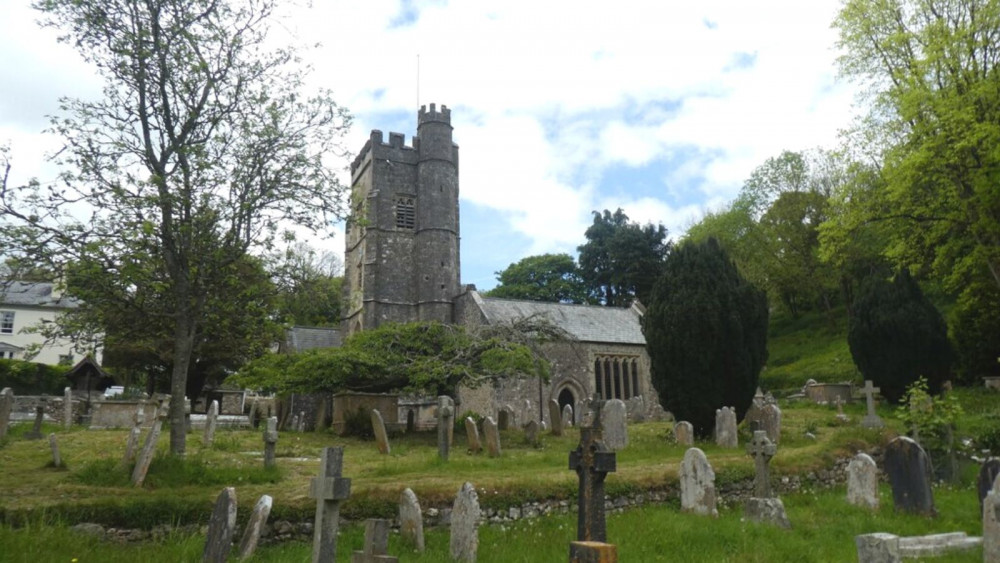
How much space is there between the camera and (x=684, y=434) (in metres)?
14.4

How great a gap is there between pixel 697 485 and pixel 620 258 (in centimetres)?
3692

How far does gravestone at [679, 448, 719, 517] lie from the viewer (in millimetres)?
9531

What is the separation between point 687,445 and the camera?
558 inches

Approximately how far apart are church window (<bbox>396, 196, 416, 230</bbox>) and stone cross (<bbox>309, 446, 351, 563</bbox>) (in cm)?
2744

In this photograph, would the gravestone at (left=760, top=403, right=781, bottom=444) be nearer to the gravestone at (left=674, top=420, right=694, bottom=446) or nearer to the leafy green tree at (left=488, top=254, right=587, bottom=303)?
the gravestone at (left=674, top=420, right=694, bottom=446)

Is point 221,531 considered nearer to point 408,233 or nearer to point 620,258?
point 408,233

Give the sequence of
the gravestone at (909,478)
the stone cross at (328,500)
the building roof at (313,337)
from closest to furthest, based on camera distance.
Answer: the stone cross at (328,500) < the gravestone at (909,478) < the building roof at (313,337)

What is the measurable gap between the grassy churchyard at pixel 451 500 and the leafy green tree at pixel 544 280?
35213 millimetres

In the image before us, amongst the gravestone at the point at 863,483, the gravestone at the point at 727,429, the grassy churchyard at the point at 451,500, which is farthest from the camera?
the gravestone at the point at 727,429

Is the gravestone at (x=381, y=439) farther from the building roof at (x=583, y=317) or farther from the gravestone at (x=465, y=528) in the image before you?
the building roof at (x=583, y=317)

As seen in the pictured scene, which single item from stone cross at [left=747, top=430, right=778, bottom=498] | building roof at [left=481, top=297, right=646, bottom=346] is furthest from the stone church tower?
stone cross at [left=747, top=430, right=778, bottom=498]

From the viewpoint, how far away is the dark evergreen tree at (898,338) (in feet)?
63.2

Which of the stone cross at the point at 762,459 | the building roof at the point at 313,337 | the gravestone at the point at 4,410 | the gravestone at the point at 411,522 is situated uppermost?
the building roof at the point at 313,337

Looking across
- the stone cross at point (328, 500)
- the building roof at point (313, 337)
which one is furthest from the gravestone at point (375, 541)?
the building roof at point (313, 337)
